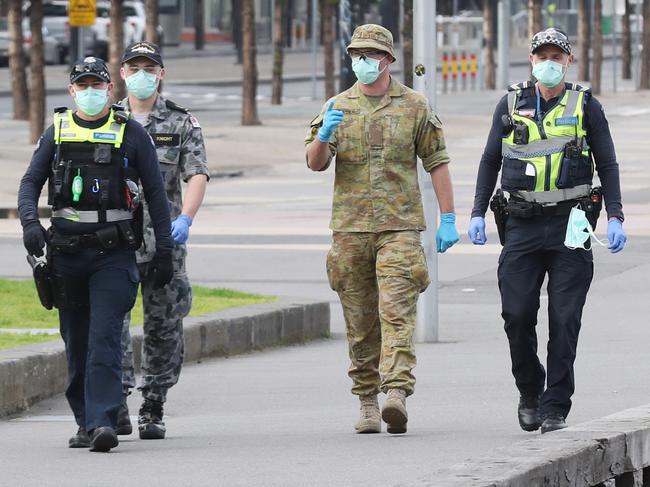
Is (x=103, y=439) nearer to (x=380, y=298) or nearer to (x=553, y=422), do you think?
(x=380, y=298)

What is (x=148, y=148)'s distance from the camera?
846 centimetres

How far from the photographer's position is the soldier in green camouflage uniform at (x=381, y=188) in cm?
877

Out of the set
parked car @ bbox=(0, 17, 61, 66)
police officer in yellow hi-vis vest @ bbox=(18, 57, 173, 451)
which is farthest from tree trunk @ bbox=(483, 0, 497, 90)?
police officer in yellow hi-vis vest @ bbox=(18, 57, 173, 451)

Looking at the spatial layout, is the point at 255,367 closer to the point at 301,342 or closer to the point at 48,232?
the point at 301,342

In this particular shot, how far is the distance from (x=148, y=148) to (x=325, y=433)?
1577 mm

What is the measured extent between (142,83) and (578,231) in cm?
206

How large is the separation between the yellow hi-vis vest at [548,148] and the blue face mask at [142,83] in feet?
5.27

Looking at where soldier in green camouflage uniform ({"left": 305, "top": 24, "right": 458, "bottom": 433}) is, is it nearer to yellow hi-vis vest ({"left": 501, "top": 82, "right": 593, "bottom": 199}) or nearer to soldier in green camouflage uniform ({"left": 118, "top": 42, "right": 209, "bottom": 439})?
yellow hi-vis vest ({"left": 501, "top": 82, "right": 593, "bottom": 199})

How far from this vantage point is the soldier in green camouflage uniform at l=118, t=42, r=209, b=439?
29.4 ft

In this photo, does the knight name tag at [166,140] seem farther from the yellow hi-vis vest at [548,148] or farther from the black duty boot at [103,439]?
the yellow hi-vis vest at [548,148]

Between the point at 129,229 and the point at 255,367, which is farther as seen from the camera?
the point at 255,367

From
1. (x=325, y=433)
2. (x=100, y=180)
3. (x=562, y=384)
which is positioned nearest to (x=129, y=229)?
(x=100, y=180)

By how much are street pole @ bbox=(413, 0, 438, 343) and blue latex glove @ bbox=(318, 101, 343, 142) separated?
3.77 m

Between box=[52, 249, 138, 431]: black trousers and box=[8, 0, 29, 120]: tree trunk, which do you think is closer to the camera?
box=[52, 249, 138, 431]: black trousers
